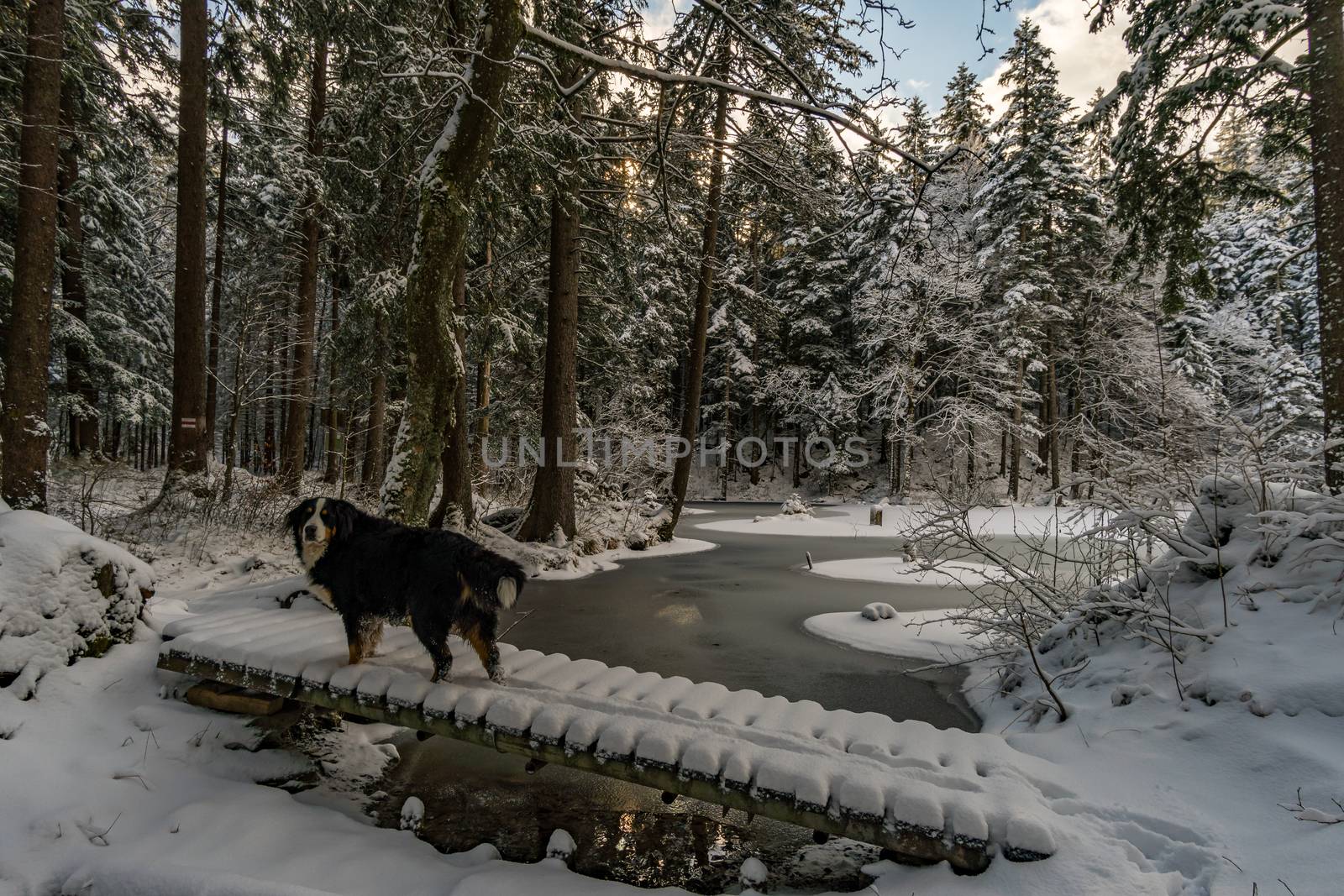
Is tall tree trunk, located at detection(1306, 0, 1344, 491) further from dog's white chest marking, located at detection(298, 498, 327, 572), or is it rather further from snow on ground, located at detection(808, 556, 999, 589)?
dog's white chest marking, located at detection(298, 498, 327, 572)

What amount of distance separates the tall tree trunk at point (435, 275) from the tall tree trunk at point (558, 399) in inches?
201

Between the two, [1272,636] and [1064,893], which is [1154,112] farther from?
[1064,893]

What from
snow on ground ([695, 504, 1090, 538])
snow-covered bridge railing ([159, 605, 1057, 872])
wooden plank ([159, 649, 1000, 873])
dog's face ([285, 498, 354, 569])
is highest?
dog's face ([285, 498, 354, 569])

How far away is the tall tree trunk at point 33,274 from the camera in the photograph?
6211 millimetres

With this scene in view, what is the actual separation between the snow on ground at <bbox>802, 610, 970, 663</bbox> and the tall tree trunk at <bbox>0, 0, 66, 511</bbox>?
911 centimetres

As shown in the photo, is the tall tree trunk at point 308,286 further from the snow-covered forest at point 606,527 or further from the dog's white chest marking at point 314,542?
the dog's white chest marking at point 314,542

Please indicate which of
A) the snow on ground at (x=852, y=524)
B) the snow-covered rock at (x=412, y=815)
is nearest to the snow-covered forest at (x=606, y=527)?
the snow-covered rock at (x=412, y=815)

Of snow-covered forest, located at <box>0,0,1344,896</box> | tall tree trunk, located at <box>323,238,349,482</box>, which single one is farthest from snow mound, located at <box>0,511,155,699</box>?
tall tree trunk, located at <box>323,238,349,482</box>

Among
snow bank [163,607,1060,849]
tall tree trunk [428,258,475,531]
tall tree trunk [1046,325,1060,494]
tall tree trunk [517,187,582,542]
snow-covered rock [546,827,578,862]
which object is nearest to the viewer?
snow bank [163,607,1060,849]

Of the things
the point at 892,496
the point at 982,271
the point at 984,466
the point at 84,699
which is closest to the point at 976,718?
the point at 84,699

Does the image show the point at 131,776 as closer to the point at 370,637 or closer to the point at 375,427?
the point at 370,637

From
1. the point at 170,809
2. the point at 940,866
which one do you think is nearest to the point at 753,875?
the point at 940,866

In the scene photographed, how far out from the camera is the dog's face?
363cm

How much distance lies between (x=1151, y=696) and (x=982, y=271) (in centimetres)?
2412
